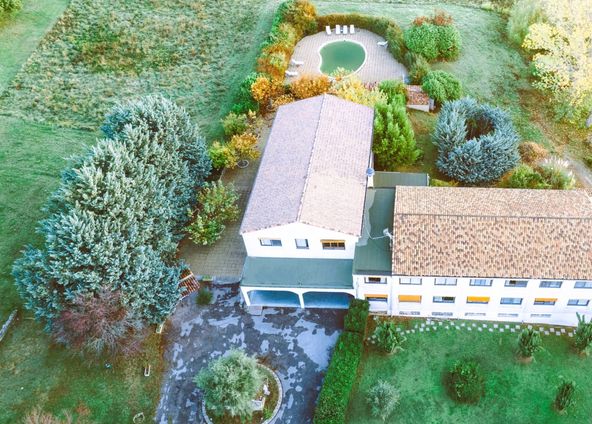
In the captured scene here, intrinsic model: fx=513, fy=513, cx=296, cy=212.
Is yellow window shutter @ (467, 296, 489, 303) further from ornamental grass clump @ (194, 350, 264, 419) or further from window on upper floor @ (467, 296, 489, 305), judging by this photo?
ornamental grass clump @ (194, 350, 264, 419)

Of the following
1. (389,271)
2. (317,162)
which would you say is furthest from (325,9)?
(389,271)

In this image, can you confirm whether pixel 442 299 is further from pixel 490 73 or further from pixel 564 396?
pixel 490 73

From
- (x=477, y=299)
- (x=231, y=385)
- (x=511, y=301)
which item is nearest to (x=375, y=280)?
(x=477, y=299)

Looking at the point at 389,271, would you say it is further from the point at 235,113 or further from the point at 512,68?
the point at 512,68

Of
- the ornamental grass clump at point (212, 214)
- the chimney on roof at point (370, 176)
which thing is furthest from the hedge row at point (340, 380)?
the ornamental grass clump at point (212, 214)

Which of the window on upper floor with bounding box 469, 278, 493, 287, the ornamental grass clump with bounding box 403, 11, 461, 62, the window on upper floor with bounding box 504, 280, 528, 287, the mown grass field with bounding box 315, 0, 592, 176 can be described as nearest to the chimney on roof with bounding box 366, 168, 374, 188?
the mown grass field with bounding box 315, 0, 592, 176
